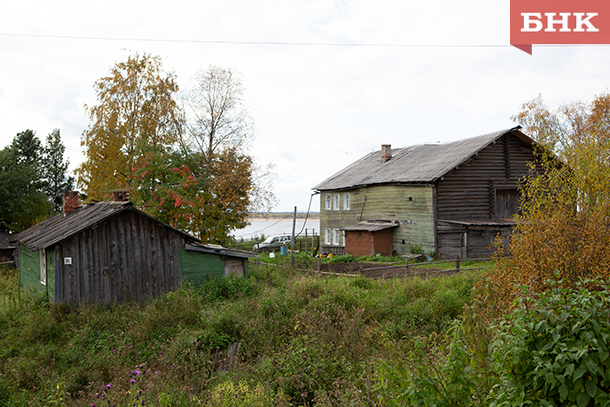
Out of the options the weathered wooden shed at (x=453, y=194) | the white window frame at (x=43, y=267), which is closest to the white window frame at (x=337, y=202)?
the weathered wooden shed at (x=453, y=194)

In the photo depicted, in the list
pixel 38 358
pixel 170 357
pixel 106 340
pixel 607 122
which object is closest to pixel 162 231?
A: pixel 106 340

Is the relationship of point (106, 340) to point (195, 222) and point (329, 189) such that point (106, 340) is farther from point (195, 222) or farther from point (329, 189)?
point (329, 189)

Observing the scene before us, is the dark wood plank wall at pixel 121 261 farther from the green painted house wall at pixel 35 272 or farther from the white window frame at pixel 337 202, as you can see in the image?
the white window frame at pixel 337 202

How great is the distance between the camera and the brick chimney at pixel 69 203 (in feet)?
71.7

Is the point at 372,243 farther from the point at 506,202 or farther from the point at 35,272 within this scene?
the point at 35,272

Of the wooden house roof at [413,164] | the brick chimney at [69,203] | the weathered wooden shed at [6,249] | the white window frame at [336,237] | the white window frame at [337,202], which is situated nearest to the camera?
the brick chimney at [69,203]

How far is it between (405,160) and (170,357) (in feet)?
88.6

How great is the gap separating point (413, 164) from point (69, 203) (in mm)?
22539

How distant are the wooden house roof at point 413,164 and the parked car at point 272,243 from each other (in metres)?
7.46

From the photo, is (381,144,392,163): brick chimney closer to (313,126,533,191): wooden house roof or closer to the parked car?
(313,126,533,191): wooden house roof

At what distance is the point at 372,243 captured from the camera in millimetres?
29828

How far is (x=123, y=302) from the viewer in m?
16.4

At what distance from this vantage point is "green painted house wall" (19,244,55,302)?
50.8ft

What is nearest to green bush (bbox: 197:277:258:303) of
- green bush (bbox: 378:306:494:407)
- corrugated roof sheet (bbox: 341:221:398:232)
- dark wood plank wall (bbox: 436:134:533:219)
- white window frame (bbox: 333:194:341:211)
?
green bush (bbox: 378:306:494:407)
